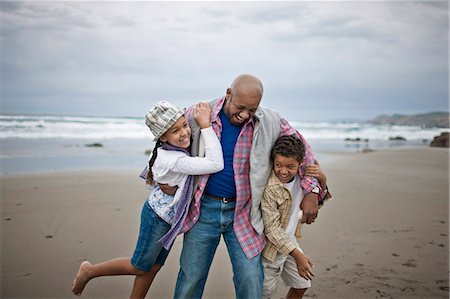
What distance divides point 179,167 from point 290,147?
0.76 meters

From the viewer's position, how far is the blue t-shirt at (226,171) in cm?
285

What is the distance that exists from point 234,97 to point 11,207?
4.87m

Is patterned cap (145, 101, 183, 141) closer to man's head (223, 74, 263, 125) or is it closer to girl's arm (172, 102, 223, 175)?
girl's arm (172, 102, 223, 175)

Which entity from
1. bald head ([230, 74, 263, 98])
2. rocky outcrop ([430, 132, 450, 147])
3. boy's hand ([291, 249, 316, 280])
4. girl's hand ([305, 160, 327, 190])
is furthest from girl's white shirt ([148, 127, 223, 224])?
rocky outcrop ([430, 132, 450, 147])

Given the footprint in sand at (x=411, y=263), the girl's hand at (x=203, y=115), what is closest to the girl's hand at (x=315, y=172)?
the girl's hand at (x=203, y=115)

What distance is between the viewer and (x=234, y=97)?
2662 mm

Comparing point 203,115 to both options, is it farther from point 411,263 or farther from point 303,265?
point 411,263

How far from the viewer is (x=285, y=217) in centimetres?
299

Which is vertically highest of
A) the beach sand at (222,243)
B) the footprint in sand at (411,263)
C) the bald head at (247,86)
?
the bald head at (247,86)

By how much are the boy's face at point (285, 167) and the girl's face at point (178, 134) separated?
2.07 feet

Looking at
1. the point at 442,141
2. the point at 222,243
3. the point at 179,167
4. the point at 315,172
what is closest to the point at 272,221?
the point at 315,172

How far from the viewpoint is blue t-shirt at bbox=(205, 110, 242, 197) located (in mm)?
2848

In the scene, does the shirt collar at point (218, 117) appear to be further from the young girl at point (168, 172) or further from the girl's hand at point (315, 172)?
the girl's hand at point (315, 172)

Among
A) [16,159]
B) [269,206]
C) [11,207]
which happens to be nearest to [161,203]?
[269,206]
